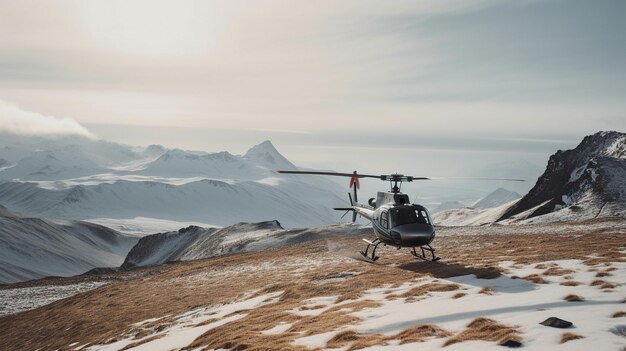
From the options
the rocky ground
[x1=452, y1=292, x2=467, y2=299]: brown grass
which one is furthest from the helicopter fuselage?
[x1=452, y1=292, x2=467, y2=299]: brown grass

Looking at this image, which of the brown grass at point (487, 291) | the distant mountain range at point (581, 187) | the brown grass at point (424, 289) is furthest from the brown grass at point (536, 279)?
the distant mountain range at point (581, 187)

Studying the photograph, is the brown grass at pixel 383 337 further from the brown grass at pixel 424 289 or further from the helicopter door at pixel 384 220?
the helicopter door at pixel 384 220

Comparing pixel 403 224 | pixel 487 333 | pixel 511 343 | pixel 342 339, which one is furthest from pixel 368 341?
pixel 403 224

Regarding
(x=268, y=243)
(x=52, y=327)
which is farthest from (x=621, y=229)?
(x=268, y=243)

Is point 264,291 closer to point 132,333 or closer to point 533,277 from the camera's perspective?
point 132,333

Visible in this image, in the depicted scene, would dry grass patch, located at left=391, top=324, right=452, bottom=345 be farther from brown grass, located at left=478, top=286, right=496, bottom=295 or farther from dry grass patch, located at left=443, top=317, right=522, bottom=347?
brown grass, located at left=478, top=286, right=496, bottom=295

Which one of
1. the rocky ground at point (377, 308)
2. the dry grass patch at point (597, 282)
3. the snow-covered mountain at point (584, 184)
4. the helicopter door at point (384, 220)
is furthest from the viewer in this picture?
the snow-covered mountain at point (584, 184)

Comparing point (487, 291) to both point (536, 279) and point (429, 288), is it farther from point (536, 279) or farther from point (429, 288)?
point (429, 288)
